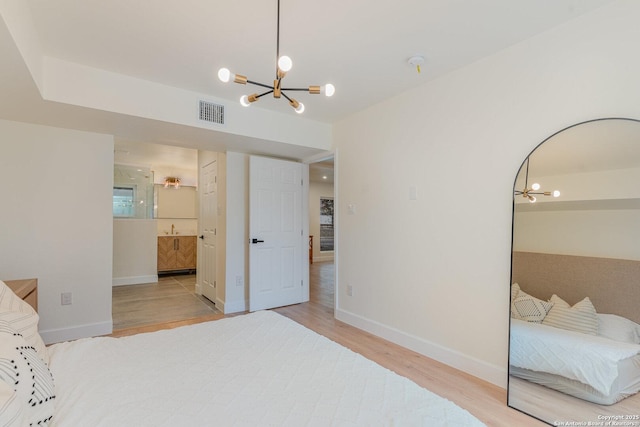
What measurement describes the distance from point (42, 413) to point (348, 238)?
307 centimetres

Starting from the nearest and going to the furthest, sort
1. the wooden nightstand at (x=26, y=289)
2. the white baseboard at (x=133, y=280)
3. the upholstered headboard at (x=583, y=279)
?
the upholstered headboard at (x=583, y=279), the wooden nightstand at (x=26, y=289), the white baseboard at (x=133, y=280)

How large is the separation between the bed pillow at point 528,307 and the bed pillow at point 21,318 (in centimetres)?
270

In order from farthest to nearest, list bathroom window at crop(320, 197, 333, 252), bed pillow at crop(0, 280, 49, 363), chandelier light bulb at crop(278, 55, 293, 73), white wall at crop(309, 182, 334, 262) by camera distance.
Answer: bathroom window at crop(320, 197, 333, 252), white wall at crop(309, 182, 334, 262), chandelier light bulb at crop(278, 55, 293, 73), bed pillow at crop(0, 280, 49, 363)

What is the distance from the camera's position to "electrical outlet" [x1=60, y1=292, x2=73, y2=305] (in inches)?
122

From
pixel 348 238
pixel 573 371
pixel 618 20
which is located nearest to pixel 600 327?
pixel 573 371

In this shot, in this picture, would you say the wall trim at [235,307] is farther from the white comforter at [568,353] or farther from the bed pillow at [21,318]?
the white comforter at [568,353]

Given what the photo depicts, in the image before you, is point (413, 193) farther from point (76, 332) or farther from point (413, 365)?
point (76, 332)

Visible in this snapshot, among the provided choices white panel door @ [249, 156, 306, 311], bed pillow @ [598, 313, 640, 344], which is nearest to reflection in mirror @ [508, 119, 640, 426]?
bed pillow @ [598, 313, 640, 344]

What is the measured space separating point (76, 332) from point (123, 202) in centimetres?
353

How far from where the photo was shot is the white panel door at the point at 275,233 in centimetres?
407

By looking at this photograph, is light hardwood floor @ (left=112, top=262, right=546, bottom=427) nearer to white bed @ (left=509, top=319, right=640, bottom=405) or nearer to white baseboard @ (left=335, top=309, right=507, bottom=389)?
white baseboard @ (left=335, top=309, right=507, bottom=389)

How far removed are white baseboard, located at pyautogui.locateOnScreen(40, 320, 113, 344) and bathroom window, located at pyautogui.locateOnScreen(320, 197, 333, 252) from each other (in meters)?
6.57

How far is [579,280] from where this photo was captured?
6.35 ft

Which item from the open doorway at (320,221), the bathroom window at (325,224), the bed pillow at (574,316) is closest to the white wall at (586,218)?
the bed pillow at (574,316)
